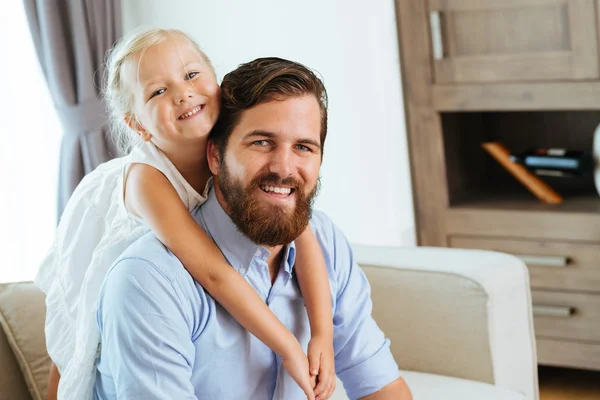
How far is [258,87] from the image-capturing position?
1474 mm

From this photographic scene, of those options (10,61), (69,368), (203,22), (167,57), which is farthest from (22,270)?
(167,57)

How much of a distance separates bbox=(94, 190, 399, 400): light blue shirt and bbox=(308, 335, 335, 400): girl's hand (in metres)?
0.08

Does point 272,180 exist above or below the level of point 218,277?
above

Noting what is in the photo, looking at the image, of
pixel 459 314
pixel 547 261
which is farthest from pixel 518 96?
pixel 459 314

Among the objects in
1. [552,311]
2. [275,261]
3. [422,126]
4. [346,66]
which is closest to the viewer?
[275,261]

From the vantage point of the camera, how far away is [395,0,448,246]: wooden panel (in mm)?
2756

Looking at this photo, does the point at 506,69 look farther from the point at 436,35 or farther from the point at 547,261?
the point at 547,261

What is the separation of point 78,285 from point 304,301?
0.46 metres

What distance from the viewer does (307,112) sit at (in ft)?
4.94

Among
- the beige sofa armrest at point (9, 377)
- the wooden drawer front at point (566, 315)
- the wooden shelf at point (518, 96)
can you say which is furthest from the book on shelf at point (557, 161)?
the beige sofa armrest at point (9, 377)

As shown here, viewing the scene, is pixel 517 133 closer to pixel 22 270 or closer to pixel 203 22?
pixel 203 22

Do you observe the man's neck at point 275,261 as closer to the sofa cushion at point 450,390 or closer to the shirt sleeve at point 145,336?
the shirt sleeve at point 145,336

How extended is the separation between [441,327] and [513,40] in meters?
1.04

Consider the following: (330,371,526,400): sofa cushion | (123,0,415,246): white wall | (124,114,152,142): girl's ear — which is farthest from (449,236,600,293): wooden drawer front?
(124,114,152,142): girl's ear
